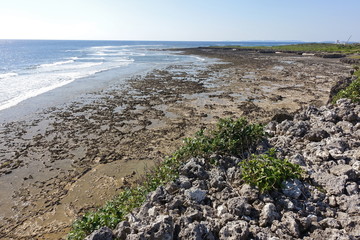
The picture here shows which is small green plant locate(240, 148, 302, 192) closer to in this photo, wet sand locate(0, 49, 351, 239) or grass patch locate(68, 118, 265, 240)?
grass patch locate(68, 118, 265, 240)

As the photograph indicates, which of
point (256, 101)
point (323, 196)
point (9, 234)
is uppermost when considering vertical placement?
point (323, 196)

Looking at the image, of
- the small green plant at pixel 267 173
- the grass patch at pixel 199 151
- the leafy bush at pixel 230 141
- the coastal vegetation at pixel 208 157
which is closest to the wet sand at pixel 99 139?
the coastal vegetation at pixel 208 157

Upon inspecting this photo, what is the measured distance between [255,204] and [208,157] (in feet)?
7.13

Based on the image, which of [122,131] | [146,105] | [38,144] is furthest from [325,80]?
[38,144]

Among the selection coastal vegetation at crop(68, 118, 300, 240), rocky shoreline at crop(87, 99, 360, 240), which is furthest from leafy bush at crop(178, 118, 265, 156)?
rocky shoreline at crop(87, 99, 360, 240)

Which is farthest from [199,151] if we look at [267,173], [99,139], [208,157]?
[99,139]

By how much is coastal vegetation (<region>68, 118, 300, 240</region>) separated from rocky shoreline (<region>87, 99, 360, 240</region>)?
0.82ft

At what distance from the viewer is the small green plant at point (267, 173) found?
14.9 ft

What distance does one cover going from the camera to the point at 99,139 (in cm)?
1201

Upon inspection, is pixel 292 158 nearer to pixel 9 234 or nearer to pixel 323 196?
pixel 323 196

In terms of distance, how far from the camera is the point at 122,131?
13.0 m

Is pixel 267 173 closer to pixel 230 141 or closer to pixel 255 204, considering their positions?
pixel 255 204

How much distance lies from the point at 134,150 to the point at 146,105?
748 centimetres

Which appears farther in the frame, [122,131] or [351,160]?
[122,131]
